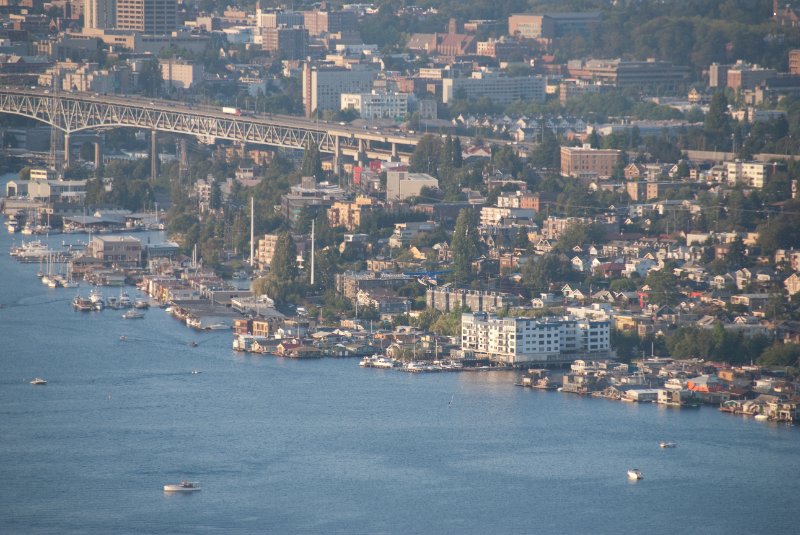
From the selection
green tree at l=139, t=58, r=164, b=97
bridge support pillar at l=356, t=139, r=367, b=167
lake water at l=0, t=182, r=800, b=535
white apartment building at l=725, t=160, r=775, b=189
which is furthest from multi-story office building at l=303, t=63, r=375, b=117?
lake water at l=0, t=182, r=800, b=535

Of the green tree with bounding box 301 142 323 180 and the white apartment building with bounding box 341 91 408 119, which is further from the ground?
the green tree with bounding box 301 142 323 180

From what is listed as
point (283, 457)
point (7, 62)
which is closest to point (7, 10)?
point (7, 62)

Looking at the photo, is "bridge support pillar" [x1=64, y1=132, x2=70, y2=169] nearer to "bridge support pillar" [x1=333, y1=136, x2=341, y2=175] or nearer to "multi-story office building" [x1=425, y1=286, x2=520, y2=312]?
"bridge support pillar" [x1=333, y1=136, x2=341, y2=175]

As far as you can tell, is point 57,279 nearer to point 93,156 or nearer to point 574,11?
point 93,156

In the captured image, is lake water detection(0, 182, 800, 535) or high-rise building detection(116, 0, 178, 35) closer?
lake water detection(0, 182, 800, 535)

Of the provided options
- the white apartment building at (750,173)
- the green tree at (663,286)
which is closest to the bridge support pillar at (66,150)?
the white apartment building at (750,173)

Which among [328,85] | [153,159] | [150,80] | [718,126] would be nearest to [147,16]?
[150,80]

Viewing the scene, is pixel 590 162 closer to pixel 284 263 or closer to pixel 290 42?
pixel 284 263

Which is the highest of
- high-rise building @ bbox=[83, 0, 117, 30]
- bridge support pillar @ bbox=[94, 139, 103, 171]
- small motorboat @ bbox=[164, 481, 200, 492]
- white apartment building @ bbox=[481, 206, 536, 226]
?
high-rise building @ bbox=[83, 0, 117, 30]
